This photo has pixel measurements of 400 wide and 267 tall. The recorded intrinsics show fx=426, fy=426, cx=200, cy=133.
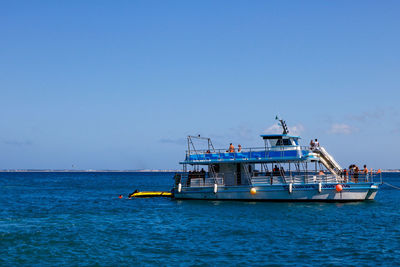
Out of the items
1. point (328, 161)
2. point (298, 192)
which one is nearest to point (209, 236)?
point (298, 192)

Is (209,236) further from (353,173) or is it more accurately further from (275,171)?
(353,173)

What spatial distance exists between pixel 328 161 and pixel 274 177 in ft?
17.7

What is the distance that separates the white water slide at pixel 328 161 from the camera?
1494 inches

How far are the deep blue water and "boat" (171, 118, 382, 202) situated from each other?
121 centimetres

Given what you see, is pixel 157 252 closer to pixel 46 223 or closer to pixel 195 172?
pixel 46 223

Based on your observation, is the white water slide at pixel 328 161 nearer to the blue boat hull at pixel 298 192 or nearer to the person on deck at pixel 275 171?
the blue boat hull at pixel 298 192

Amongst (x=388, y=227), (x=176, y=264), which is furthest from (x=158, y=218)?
(x=388, y=227)

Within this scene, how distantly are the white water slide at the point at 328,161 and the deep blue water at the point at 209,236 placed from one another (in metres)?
3.76

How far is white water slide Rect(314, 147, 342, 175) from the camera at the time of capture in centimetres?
3794

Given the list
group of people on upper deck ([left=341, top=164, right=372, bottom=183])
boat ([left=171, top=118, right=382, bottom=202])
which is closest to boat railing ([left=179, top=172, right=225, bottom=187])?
boat ([left=171, top=118, right=382, bottom=202])

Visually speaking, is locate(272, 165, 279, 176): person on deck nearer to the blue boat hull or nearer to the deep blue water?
the blue boat hull

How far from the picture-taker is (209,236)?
930 inches

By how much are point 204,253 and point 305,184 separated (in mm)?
18509

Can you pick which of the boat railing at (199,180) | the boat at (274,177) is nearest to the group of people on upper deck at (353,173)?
the boat at (274,177)
